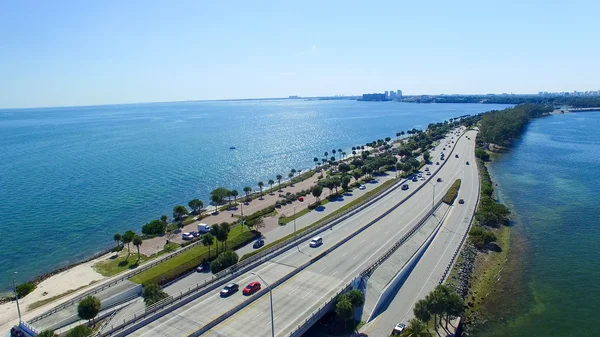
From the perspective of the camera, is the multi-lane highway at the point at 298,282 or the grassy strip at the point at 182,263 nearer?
the multi-lane highway at the point at 298,282

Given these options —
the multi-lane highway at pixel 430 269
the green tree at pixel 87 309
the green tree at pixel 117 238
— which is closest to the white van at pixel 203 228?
the green tree at pixel 117 238

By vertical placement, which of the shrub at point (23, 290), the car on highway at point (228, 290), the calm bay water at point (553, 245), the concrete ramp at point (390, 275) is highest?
the car on highway at point (228, 290)

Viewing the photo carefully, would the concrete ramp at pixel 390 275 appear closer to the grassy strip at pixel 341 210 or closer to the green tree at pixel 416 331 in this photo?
the green tree at pixel 416 331

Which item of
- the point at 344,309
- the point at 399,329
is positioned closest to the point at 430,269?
the point at 399,329

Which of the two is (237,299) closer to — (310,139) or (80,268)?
(80,268)

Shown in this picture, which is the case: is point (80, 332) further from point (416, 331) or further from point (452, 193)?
point (452, 193)

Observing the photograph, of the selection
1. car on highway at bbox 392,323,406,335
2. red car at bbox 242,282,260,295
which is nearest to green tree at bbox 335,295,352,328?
car on highway at bbox 392,323,406,335

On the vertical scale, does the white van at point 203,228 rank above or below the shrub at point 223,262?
below

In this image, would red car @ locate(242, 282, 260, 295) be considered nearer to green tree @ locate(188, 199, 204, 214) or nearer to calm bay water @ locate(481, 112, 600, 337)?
calm bay water @ locate(481, 112, 600, 337)

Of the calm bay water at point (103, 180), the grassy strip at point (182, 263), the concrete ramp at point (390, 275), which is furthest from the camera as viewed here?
the calm bay water at point (103, 180)
